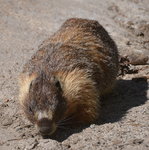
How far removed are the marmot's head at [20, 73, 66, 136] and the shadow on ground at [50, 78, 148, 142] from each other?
306 millimetres

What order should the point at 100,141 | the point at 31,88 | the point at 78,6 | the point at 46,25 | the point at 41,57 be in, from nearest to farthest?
the point at 100,141
the point at 31,88
the point at 41,57
the point at 46,25
the point at 78,6

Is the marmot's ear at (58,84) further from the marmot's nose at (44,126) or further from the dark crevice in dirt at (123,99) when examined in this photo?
the dark crevice in dirt at (123,99)

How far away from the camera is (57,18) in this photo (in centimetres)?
1238

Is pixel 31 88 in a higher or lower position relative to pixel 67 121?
higher

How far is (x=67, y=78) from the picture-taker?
7305 mm

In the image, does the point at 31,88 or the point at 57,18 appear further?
the point at 57,18

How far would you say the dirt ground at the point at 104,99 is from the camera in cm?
667

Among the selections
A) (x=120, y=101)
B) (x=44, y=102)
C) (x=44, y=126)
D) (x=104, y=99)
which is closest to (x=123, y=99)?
(x=120, y=101)

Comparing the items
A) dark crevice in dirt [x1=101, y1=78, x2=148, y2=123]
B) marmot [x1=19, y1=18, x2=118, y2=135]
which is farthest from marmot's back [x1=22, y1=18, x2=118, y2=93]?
dark crevice in dirt [x1=101, y1=78, x2=148, y2=123]

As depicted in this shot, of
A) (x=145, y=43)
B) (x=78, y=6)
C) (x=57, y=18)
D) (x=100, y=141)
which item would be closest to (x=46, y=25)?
(x=57, y=18)

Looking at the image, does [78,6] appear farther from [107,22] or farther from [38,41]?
[38,41]

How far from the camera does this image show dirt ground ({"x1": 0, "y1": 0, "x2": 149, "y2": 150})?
667 centimetres

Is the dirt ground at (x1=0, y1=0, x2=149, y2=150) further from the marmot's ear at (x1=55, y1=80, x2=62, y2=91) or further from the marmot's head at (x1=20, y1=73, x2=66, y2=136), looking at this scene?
the marmot's ear at (x1=55, y1=80, x2=62, y2=91)

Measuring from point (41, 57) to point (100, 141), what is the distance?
1.87 metres
